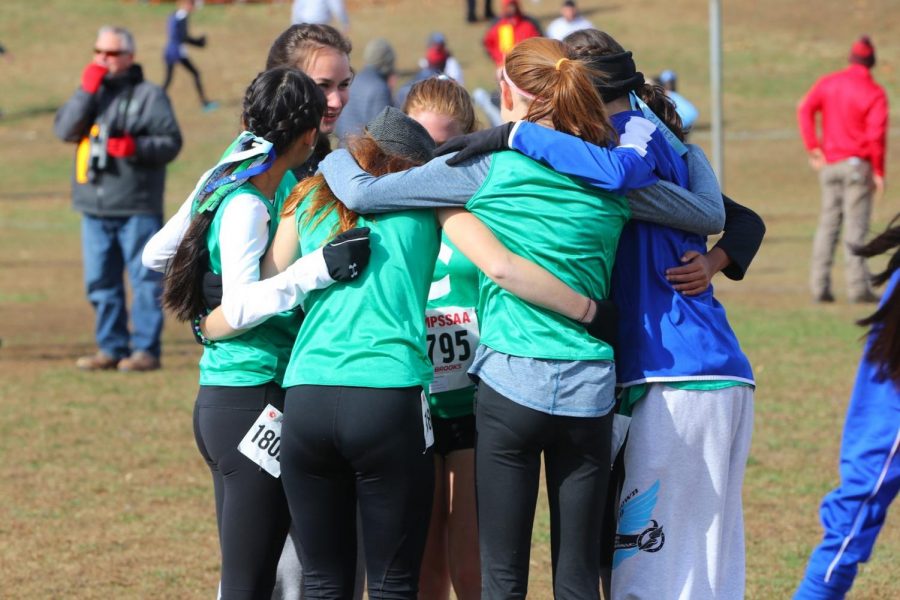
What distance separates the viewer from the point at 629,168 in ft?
11.5

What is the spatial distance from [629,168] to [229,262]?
3.74 feet

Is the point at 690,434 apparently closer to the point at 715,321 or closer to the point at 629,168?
the point at 715,321

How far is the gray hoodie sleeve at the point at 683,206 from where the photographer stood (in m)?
3.67

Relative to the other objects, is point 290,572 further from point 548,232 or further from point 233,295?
point 548,232

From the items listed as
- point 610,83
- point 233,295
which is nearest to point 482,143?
point 610,83

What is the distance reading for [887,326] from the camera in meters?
3.17

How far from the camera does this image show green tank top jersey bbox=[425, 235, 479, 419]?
421 cm

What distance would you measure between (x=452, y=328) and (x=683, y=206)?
896 millimetres

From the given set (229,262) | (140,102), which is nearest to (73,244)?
(140,102)

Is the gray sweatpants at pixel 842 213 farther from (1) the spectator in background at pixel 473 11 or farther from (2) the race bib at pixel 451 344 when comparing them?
(1) the spectator in background at pixel 473 11

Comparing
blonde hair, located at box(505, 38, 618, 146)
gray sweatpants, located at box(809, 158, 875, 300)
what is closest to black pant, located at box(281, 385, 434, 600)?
blonde hair, located at box(505, 38, 618, 146)

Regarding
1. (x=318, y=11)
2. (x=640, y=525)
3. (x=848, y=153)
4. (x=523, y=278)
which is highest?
(x=318, y=11)

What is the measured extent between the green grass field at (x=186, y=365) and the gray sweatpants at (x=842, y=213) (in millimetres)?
310

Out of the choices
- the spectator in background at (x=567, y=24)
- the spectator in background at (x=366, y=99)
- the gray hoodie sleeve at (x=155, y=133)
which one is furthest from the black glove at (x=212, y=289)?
the spectator in background at (x=567, y=24)
